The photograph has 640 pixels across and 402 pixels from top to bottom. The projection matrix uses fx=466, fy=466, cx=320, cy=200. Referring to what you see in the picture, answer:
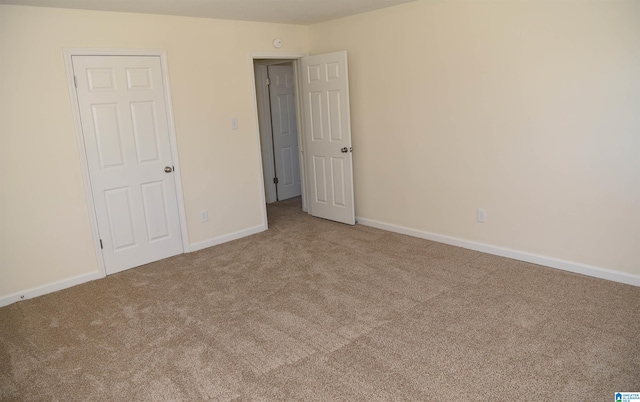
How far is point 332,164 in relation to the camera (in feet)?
18.0

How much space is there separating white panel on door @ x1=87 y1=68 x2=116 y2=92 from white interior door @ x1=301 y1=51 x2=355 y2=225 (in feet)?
7.15

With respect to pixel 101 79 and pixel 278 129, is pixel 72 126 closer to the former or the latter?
pixel 101 79

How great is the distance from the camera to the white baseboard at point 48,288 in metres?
3.80

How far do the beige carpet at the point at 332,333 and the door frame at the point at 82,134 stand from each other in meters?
0.40

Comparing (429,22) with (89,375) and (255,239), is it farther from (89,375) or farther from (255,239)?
(89,375)

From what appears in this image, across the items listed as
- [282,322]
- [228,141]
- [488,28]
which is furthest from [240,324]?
[488,28]

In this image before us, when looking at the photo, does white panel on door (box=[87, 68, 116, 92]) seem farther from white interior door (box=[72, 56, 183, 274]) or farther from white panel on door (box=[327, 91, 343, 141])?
white panel on door (box=[327, 91, 343, 141])

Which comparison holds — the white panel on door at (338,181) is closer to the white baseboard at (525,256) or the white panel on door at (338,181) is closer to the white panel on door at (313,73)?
the white baseboard at (525,256)

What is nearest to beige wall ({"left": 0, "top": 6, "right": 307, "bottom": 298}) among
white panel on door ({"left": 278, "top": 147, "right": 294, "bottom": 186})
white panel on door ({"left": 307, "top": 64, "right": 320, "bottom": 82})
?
white panel on door ({"left": 307, "top": 64, "right": 320, "bottom": 82})

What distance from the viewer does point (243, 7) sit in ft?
13.8

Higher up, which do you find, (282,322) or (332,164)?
(332,164)

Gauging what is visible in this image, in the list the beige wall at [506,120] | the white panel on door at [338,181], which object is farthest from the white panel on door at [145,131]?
the beige wall at [506,120]

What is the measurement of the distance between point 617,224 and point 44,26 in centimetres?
470

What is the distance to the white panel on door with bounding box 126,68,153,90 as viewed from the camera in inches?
167
